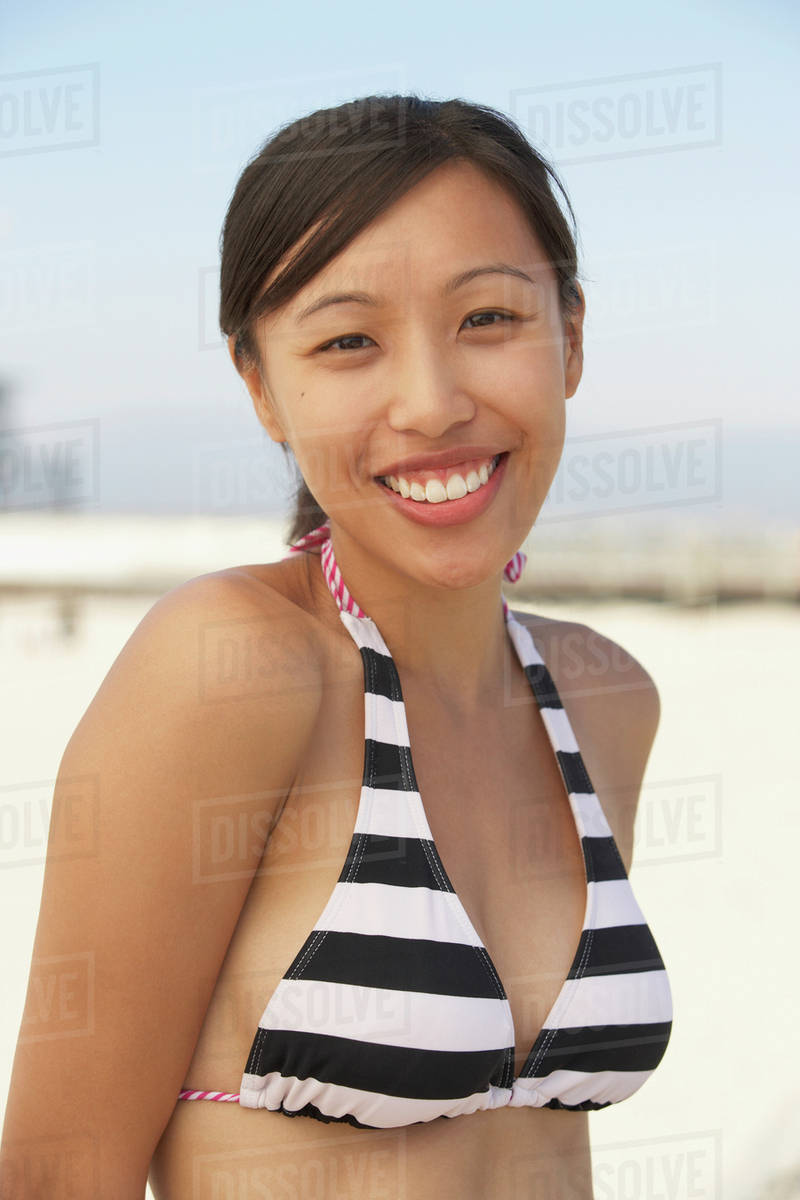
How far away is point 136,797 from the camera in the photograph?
1.28 meters

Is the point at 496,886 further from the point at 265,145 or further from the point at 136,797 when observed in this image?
the point at 265,145

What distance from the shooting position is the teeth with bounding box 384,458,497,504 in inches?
57.4

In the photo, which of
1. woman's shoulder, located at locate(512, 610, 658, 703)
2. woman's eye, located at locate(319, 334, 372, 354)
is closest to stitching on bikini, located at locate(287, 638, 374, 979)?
woman's eye, located at locate(319, 334, 372, 354)

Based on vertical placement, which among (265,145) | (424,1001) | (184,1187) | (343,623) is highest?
(265,145)

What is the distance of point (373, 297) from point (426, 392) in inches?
5.0

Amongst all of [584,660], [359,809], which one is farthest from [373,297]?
[584,660]

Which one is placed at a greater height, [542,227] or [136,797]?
[542,227]

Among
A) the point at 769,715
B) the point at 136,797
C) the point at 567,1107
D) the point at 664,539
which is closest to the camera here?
the point at 136,797

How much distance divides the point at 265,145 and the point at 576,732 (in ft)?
3.22

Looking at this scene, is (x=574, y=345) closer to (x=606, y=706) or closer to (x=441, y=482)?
(x=441, y=482)

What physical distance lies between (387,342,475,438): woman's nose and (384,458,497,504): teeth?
66 millimetres

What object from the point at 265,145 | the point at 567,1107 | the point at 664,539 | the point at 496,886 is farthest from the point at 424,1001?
the point at 664,539

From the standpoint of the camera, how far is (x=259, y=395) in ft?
5.49

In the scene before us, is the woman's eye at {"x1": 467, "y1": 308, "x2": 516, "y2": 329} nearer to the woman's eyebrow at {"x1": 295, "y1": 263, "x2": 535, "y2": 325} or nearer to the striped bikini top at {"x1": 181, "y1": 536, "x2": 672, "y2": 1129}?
the woman's eyebrow at {"x1": 295, "y1": 263, "x2": 535, "y2": 325}
